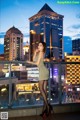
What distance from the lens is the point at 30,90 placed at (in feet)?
13.6

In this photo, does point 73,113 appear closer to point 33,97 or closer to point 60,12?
point 33,97

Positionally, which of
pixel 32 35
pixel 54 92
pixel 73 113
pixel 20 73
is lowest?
pixel 73 113

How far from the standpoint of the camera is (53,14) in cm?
3550

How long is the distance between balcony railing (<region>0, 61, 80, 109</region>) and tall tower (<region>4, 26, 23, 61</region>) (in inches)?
1247

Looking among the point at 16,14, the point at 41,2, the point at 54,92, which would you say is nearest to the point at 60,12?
the point at 41,2

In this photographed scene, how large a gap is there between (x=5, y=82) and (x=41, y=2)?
30.3 m

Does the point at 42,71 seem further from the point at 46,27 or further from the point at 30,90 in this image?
the point at 46,27

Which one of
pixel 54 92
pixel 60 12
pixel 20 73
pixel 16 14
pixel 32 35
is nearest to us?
pixel 20 73

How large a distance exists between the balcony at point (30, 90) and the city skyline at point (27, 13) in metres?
27.9

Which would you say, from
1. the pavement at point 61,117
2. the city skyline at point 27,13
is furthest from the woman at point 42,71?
the city skyline at point 27,13

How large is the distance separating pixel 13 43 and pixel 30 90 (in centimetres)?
3623

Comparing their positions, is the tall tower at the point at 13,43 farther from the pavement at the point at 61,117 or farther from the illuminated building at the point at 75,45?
the pavement at the point at 61,117

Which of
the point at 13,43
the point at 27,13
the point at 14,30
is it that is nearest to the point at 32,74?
the point at 27,13

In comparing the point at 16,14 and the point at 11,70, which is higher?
the point at 16,14
